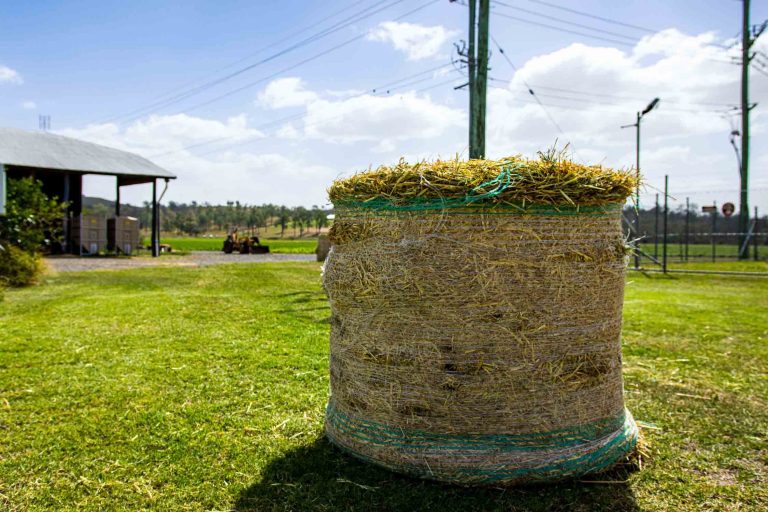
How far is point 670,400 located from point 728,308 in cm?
594

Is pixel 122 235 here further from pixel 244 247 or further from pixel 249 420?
pixel 249 420

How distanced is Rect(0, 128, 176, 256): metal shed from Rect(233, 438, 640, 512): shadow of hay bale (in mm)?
22178

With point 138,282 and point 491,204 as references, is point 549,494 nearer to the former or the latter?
point 491,204

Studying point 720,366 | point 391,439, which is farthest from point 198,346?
point 720,366

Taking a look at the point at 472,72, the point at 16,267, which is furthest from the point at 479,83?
the point at 16,267

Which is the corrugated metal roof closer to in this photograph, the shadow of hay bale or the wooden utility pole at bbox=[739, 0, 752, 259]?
the shadow of hay bale

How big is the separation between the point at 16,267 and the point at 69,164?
13357 mm

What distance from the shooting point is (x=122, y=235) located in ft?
79.0

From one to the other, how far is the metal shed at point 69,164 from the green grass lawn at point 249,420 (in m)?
16.9

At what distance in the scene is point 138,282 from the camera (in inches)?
479

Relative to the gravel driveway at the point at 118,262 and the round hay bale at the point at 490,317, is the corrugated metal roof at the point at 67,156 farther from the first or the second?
the round hay bale at the point at 490,317

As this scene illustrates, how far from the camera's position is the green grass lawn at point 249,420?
2680mm

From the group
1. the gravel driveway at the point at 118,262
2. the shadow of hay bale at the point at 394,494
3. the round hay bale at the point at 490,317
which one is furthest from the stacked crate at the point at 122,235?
the round hay bale at the point at 490,317

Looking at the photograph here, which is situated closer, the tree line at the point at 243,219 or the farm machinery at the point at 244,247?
the farm machinery at the point at 244,247
